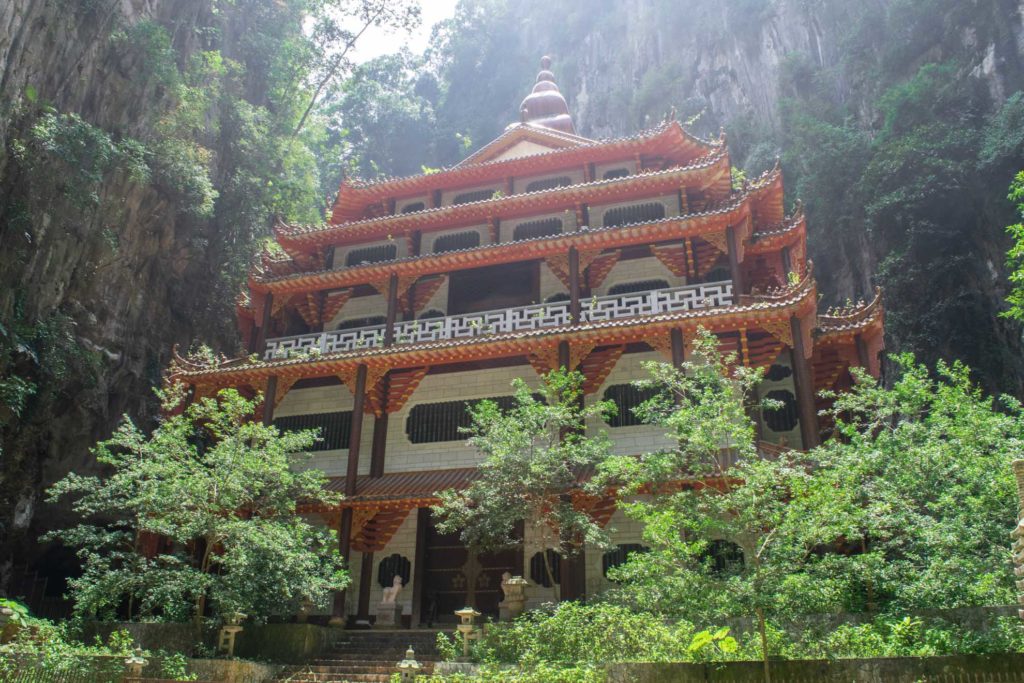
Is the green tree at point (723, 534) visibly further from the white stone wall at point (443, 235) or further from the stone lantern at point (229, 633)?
the white stone wall at point (443, 235)

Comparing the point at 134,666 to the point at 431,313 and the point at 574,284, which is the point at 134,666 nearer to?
the point at 574,284

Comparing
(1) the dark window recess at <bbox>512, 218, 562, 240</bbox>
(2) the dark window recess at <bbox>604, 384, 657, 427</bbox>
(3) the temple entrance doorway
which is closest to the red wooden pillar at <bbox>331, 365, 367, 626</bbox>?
(3) the temple entrance doorway

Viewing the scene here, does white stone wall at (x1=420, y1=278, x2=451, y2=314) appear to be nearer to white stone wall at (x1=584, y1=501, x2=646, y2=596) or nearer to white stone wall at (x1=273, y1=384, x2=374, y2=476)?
white stone wall at (x1=273, y1=384, x2=374, y2=476)

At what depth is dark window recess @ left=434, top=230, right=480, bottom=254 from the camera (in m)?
23.6

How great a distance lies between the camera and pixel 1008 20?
28.7 metres

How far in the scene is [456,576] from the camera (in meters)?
18.6

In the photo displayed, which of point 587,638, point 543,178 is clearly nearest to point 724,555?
point 587,638

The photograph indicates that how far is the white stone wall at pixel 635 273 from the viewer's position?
21031 mm

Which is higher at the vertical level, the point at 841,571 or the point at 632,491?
the point at 632,491

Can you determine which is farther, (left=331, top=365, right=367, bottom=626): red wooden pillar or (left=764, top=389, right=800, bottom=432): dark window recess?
(left=764, top=389, right=800, bottom=432): dark window recess

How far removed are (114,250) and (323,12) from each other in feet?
62.6

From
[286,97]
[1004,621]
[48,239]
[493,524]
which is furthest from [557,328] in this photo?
[286,97]

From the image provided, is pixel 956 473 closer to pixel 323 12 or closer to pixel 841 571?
pixel 841 571

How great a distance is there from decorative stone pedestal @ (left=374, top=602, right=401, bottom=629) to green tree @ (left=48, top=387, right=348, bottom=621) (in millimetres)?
2302
